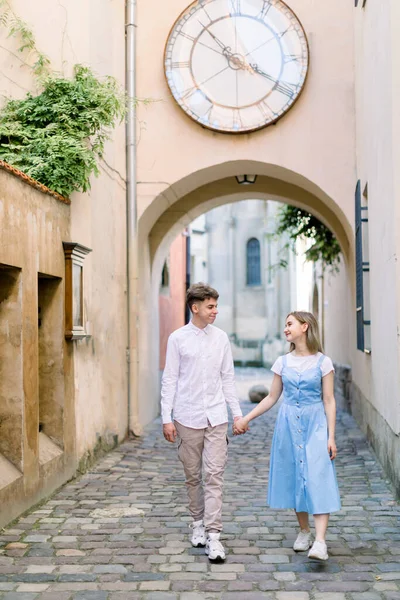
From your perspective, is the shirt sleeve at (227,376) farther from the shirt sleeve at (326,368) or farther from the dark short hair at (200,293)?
the shirt sleeve at (326,368)

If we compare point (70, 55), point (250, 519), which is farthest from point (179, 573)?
point (70, 55)

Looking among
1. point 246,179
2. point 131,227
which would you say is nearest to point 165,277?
point 246,179

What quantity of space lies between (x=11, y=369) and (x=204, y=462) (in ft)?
5.89

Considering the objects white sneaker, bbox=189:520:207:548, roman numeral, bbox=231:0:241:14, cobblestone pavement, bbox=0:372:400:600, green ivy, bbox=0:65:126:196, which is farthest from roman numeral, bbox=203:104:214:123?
white sneaker, bbox=189:520:207:548

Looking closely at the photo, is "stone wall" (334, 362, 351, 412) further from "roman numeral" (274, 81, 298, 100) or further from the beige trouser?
the beige trouser

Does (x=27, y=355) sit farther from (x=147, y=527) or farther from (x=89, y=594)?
(x=89, y=594)

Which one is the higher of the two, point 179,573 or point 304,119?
point 304,119

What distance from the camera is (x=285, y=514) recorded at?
6094 mm

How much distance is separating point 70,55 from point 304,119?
3.26 m

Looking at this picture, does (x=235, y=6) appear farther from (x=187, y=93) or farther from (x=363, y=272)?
(x=363, y=272)

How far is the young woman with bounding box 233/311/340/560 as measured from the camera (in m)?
4.66

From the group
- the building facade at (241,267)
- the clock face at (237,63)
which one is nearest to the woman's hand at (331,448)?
the clock face at (237,63)

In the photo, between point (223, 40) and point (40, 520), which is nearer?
point (40, 520)

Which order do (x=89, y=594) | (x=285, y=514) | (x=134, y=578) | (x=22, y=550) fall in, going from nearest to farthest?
(x=89, y=594) → (x=134, y=578) → (x=22, y=550) → (x=285, y=514)
